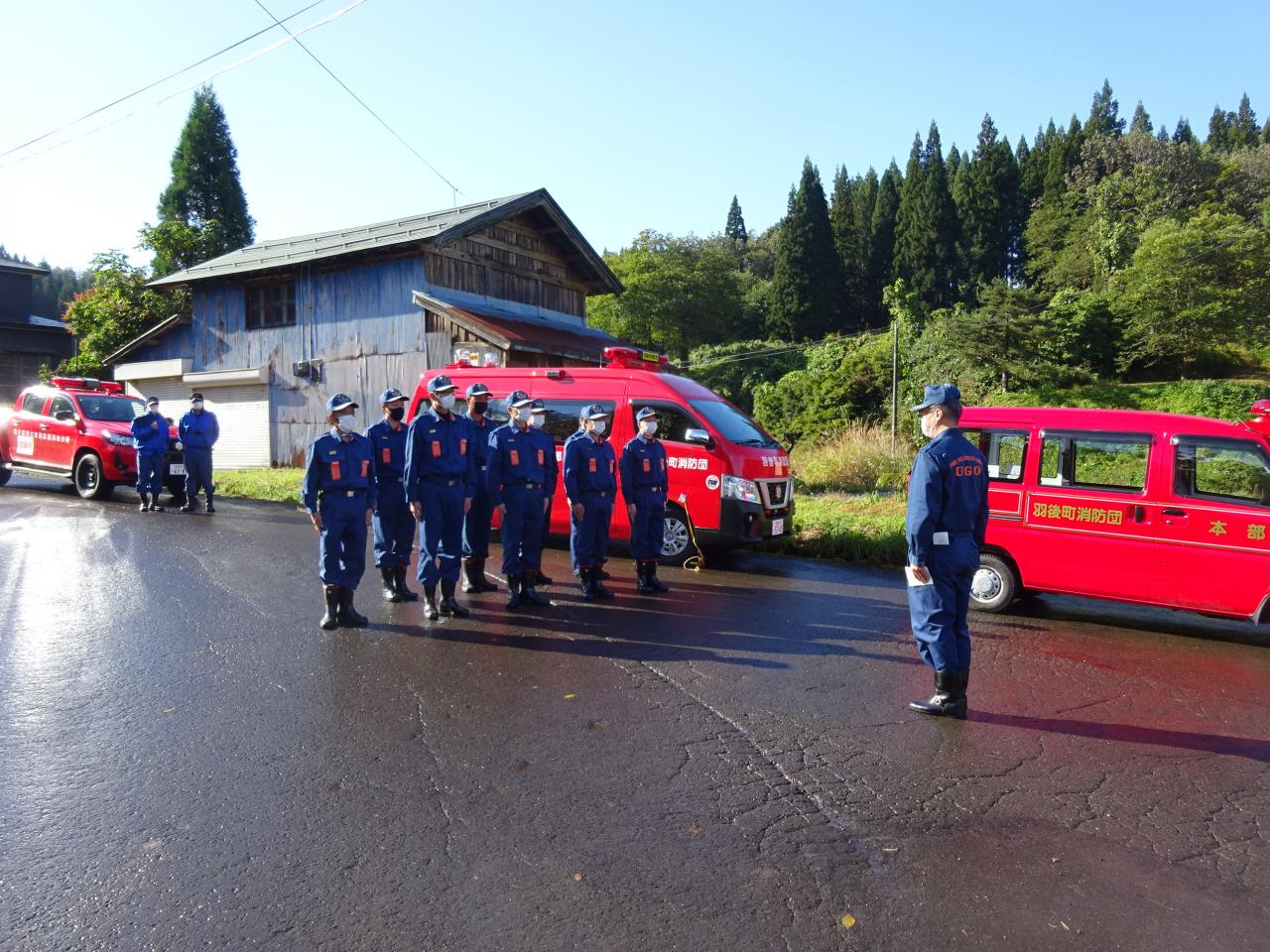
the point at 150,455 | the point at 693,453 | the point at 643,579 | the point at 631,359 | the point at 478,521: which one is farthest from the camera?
the point at 150,455

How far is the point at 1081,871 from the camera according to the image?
330 cm

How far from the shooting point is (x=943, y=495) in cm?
489

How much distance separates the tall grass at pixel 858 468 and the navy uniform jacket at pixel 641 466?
25.8ft

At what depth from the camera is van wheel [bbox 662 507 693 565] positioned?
9.84 m

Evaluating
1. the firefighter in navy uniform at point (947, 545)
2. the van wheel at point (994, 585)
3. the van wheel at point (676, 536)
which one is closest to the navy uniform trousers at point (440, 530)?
the van wheel at point (676, 536)

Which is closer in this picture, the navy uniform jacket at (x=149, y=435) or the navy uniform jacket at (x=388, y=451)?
the navy uniform jacket at (x=388, y=451)

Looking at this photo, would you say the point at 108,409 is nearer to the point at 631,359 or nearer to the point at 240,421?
the point at 240,421

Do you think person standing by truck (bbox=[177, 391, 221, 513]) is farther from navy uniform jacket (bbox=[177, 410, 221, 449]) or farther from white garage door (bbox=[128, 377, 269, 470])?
white garage door (bbox=[128, 377, 269, 470])

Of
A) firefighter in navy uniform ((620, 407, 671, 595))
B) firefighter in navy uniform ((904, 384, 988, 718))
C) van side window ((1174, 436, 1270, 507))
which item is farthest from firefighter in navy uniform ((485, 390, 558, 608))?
van side window ((1174, 436, 1270, 507))

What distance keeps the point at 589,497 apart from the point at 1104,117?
86504mm

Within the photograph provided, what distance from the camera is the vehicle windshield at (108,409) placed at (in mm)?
15359

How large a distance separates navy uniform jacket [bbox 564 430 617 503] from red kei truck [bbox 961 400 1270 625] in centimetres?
339

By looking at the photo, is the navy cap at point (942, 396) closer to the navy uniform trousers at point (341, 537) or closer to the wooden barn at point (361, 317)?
the navy uniform trousers at point (341, 537)

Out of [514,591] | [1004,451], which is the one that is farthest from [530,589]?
[1004,451]
